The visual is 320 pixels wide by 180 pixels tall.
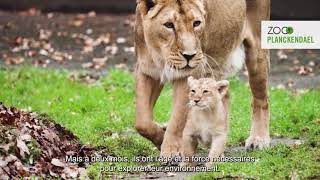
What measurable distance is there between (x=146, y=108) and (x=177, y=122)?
34cm

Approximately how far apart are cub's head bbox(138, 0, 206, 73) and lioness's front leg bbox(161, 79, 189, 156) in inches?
8.5

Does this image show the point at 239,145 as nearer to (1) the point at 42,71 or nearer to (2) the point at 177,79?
(2) the point at 177,79

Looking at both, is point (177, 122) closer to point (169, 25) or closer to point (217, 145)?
point (217, 145)

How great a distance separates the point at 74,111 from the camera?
10672 millimetres

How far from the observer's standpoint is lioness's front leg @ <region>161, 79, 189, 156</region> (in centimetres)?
757

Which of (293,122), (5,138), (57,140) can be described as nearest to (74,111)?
(293,122)

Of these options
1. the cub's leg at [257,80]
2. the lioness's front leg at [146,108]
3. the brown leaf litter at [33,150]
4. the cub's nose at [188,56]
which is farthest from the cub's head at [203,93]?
the cub's leg at [257,80]

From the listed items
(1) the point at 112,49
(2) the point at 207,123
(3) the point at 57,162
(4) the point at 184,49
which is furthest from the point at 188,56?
(1) the point at 112,49

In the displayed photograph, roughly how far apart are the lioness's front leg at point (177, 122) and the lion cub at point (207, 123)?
202mm

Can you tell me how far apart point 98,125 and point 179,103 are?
6.98 feet

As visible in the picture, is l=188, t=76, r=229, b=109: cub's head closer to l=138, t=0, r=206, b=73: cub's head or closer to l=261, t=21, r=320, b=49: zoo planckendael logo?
l=138, t=0, r=206, b=73: cub's head

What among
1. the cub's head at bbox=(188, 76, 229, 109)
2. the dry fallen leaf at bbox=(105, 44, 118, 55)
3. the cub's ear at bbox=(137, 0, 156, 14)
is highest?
the dry fallen leaf at bbox=(105, 44, 118, 55)

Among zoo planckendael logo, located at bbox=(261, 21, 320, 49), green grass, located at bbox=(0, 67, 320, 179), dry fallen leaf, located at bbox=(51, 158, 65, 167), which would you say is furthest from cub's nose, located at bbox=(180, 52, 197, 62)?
zoo planckendael logo, located at bbox=(261, 21, 320, 49)

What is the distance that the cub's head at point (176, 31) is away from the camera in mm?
7383
